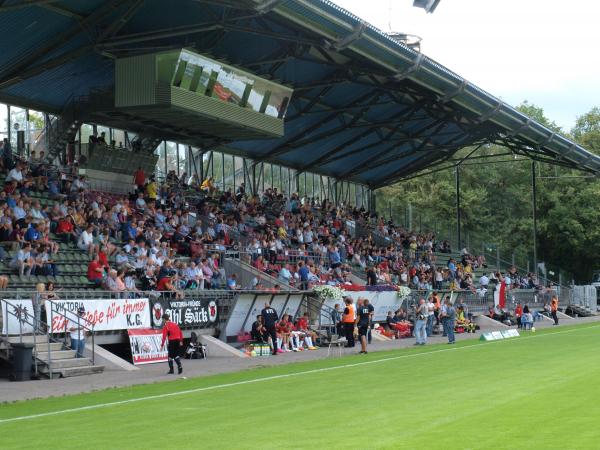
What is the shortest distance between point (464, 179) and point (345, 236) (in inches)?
1343

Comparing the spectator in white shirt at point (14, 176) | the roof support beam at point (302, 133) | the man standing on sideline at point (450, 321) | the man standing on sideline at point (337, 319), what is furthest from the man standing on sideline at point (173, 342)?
the roof support beam at point (302, 133)

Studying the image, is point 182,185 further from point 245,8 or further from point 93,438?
point 93,438

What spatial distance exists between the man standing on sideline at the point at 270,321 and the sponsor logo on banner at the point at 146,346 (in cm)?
384

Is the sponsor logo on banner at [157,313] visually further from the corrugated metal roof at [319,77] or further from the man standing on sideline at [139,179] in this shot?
the man standing on sideline at [139,179]

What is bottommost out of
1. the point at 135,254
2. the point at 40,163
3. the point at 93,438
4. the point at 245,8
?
the point at 93,438

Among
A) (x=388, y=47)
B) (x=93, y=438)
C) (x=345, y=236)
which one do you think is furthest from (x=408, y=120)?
(x=93, y=438)

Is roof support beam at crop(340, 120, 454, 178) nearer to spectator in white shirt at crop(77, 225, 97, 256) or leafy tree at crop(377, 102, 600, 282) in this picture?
leafy tree at crop(377, 102, 600, 282)

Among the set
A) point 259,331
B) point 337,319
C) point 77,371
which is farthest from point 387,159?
A: point 77,371

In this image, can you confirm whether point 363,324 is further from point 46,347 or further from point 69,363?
point 46,347

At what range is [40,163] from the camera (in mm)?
33625

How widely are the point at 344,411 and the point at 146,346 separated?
13478mm

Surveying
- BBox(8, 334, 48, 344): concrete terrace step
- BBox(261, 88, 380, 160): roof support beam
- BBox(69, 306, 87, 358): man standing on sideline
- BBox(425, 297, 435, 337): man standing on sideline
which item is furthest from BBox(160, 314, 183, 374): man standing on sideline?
BBox(261, 88, 380, 160): roof support beam

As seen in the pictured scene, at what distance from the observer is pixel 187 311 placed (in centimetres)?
2873

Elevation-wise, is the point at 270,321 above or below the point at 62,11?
below
